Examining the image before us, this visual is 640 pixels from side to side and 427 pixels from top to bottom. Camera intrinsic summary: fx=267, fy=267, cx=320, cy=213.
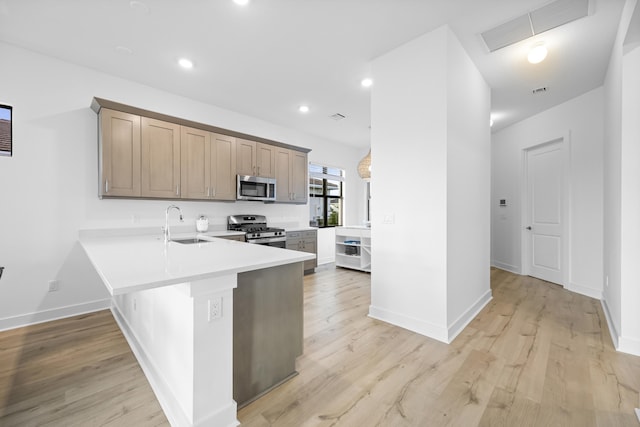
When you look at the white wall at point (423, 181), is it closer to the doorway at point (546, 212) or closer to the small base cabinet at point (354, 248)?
the small base cabinet at point (354, 248)

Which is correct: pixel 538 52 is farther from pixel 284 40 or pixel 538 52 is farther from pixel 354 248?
pixel 354 248

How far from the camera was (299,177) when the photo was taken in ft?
17.1

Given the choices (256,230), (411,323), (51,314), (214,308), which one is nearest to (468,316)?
(411,323)

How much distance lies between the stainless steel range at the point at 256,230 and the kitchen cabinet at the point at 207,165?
0.46 m

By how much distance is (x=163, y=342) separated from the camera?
5.50 ft

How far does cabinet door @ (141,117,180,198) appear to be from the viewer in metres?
3.32

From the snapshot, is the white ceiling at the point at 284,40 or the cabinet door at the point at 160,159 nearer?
the white ceiling at the point at 284,40

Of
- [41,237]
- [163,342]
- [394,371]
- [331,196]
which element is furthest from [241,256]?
[331,196]

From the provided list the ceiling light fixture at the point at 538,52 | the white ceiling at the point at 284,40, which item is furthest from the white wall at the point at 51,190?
the ceiling light fixture at the point at 538,52

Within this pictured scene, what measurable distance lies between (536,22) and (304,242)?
414 cm

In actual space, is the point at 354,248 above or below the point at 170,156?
below

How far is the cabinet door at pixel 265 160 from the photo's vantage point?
14.8 feet

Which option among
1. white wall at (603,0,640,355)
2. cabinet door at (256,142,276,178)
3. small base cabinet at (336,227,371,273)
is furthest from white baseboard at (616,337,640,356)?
cabinet door at (256,142,276,178)

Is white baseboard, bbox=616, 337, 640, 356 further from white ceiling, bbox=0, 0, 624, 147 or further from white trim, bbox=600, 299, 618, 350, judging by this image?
white ceiling, bbox=0, 0, 624, 147
